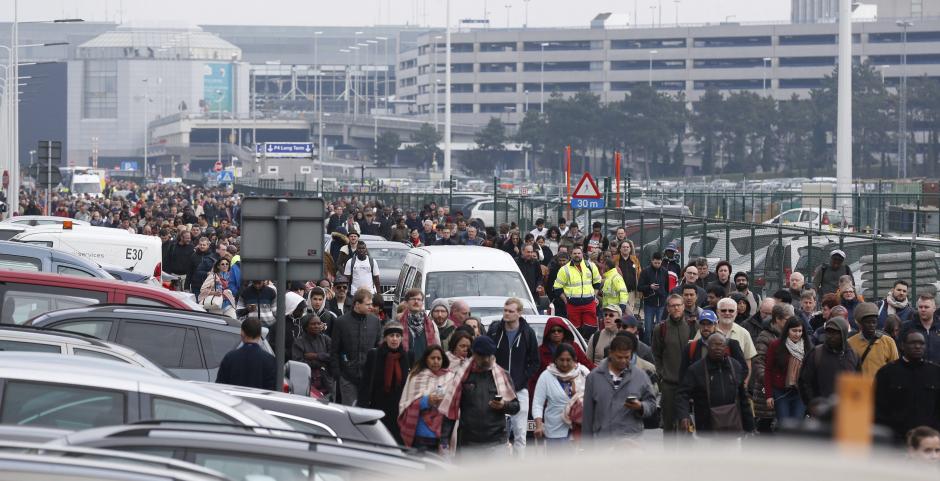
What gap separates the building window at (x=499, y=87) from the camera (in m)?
182

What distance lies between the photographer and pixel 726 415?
36.4ft

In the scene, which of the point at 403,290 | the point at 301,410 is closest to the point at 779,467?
the point at 301,410

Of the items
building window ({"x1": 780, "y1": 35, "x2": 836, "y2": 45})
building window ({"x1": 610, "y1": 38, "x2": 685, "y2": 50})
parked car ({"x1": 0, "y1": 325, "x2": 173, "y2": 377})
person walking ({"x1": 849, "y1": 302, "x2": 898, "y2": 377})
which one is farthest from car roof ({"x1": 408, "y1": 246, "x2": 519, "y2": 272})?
building window ({"x1": 610, "y1": 38, "x2": 685, "y2": 50})

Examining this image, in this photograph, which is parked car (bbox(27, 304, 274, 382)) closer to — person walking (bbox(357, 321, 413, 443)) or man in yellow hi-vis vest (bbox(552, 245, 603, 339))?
person walking (bbox(357, 321, 413, 443))

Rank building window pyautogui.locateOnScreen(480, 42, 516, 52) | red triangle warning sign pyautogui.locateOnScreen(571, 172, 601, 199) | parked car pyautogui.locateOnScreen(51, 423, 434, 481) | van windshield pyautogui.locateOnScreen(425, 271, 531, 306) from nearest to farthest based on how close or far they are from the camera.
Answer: parked car pyautogui.locateOnScreen(51, 423, 434, 481) < van windshield pyautogui.locateOnScreen(425, 271, 531, 306) < red triangle warning sign pyautogui.locateOnScreen(571, 172, 601, 199) < building window pyautogui.locateOnScreen(480, 42, 516, 52)

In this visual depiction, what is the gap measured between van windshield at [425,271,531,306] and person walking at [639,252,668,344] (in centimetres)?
309

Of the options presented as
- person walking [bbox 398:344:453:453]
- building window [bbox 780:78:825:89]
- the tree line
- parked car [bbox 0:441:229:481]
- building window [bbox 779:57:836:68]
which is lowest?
person walking [bbox 398:344:453:453]

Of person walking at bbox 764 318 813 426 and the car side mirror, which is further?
person walking at bbox 764 318 813 426

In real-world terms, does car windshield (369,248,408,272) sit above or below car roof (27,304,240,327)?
below

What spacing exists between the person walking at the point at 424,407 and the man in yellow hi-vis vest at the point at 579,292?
889 centimetres

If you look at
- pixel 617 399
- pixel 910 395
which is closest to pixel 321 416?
pixel 617 399

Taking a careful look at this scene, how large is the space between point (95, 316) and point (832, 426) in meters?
10.7

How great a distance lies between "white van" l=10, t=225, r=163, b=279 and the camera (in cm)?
2130

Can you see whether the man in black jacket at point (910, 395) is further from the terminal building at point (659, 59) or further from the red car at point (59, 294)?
the terminal building at point (659, 59)
